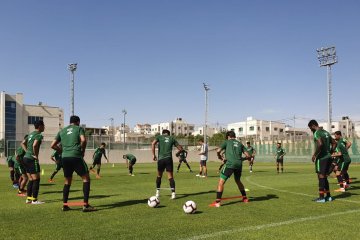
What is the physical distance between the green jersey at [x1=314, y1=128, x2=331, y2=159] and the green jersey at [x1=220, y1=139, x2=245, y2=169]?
7.59 feet

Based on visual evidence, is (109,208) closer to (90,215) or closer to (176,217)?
(90,215)

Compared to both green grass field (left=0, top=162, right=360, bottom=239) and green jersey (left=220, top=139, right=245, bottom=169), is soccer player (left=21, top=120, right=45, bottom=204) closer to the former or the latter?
green grass field (left=0, top=162, right=360, bottom=239)

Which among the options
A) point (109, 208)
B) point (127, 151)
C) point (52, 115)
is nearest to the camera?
point (109, 208)

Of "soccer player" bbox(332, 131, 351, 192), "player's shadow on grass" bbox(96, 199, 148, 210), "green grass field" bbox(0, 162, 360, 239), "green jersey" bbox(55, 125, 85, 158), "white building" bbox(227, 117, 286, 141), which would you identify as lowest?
"player's shadow on grass" bbox(96, 199, 148, 210)

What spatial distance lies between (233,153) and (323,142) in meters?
2.71

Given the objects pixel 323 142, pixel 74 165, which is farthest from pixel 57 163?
pixel 323 142

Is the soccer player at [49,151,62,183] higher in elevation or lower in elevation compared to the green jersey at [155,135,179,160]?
lower

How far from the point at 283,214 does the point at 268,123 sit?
431 ft

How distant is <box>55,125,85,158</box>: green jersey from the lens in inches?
370

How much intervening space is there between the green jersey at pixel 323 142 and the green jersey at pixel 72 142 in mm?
6588

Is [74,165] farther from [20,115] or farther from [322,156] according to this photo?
[20,115]

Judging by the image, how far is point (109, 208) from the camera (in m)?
10.1

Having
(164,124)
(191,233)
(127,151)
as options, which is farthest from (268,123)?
(191,233)

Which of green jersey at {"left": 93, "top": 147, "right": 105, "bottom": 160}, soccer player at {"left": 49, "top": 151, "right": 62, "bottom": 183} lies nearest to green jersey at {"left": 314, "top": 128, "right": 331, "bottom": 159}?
soccer player at {"left": 49, "top": 151, "right": 62, "bottom": 183}
